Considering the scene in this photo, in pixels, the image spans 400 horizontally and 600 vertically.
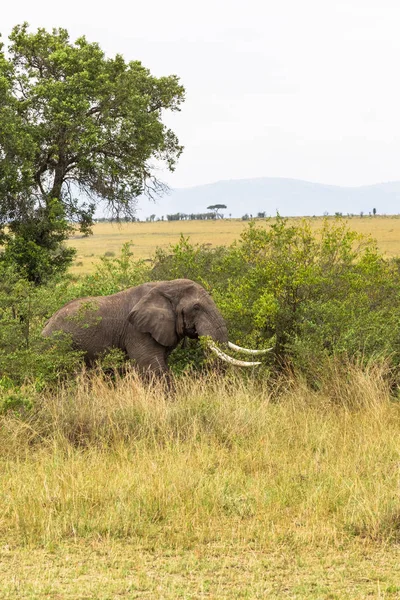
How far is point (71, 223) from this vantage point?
27406 mm

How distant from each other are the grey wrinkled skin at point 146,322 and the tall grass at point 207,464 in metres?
0.97

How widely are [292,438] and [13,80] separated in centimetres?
2089

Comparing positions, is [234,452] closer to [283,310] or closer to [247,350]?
[247,350]

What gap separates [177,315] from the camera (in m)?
10.9

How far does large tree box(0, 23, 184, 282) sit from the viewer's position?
24748mm

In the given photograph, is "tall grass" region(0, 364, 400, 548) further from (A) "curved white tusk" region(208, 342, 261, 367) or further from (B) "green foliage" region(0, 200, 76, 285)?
(B) "green foliage" region(0, 200, 76, 285)

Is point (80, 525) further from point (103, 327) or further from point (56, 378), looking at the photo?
point (103, 327)

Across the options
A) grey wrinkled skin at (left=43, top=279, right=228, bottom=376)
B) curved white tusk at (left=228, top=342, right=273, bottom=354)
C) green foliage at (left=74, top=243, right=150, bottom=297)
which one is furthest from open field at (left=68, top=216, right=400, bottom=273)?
curved white tusk at (left=228, top=342, right=273, bottom=354)

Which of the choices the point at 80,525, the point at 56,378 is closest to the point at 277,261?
the point at 56,378

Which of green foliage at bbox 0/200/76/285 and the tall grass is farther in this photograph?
green foliage at bbox 0/200/76/285

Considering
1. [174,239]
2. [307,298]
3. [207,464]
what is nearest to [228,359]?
[307,298]

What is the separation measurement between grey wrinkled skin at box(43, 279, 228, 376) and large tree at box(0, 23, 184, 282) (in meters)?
13.7

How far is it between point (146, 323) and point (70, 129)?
624 inches

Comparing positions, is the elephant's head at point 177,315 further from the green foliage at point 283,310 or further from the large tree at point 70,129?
the large tree at point 70,129
